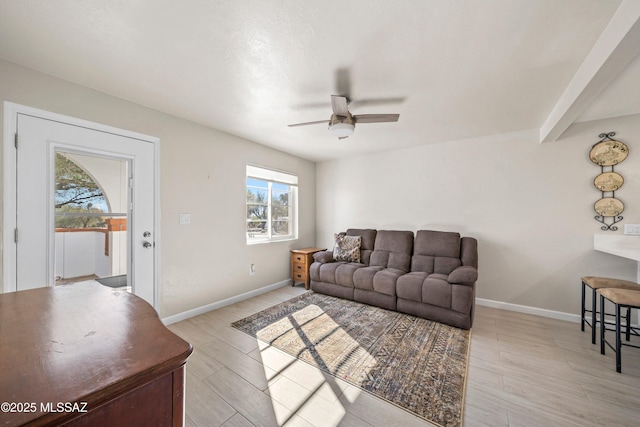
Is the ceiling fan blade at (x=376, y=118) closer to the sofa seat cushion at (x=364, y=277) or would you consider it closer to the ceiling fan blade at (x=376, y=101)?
the ceiling fan blade at (x=376, y=101)

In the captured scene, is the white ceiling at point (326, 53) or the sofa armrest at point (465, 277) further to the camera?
the sofa armrest at point (465, 277)

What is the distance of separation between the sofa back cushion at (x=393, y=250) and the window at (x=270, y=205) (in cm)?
162

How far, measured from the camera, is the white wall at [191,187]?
213 cm

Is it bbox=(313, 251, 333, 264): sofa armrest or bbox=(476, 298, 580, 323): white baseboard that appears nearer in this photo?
bbox=(476, 298, 580, 323): white baseboard

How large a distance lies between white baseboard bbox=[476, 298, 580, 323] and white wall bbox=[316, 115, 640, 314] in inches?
2.0

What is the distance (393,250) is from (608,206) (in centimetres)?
243

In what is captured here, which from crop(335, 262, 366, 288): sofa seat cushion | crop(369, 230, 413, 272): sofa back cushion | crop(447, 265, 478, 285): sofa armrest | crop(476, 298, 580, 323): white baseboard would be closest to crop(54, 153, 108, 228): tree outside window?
crop(335, 262, 366, 288): sofa seat cushion

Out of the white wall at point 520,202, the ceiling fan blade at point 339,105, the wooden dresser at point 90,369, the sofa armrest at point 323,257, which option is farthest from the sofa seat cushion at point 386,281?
the wooden dresser at point 90,369

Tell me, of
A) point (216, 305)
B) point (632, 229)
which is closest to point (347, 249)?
point (216, 305)

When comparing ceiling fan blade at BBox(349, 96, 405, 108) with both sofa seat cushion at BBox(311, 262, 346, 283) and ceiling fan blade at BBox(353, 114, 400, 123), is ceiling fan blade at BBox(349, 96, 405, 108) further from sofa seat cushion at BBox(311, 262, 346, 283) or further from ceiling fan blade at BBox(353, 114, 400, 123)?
sofa seat cushion at BBox(311, 262, 346, 283)

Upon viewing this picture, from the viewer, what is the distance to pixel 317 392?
69.2 inches

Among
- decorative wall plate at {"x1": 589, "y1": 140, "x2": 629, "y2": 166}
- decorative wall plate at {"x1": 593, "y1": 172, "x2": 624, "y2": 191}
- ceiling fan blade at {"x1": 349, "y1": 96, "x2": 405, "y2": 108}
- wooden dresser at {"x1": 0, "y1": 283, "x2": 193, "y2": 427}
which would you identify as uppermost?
ceiling fan blade at {"x1": 349, "y1": 96, "x2": 405, "y2": 108}

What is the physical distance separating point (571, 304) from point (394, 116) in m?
3.14

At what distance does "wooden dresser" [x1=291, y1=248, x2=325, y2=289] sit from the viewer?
4.18m
